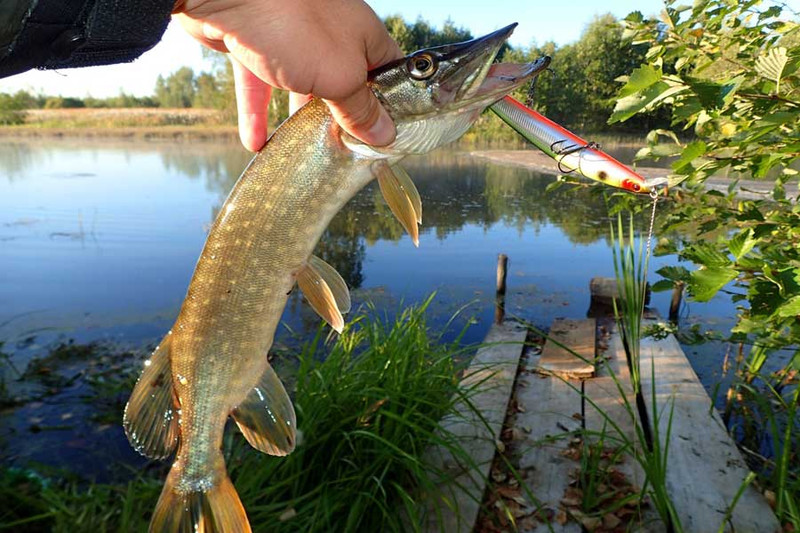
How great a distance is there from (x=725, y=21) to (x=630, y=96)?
1012mm

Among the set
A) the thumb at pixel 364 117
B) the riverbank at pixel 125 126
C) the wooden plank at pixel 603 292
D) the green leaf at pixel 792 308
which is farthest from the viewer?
the riverbank at pixel 125 126

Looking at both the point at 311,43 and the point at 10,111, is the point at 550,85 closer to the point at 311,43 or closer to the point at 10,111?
the point at 311,43

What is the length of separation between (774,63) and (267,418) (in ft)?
5.87

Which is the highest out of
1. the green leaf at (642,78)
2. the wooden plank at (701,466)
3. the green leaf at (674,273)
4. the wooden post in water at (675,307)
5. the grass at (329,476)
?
the green leaf at (642,78)

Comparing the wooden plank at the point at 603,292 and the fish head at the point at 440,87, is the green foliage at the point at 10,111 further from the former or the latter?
the fish head at the point at 440,87

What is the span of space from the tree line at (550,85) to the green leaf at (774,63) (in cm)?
1215

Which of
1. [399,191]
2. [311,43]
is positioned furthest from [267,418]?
[311,43]

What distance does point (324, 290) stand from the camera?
1535mm

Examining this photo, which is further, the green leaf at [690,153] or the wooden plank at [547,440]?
the wooden plank at [547,440]

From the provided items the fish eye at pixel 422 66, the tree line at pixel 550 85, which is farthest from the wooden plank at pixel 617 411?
the tree line at pixel 550 85

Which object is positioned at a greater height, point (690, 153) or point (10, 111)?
point (10, 111)

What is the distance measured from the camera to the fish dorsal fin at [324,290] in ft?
5.03

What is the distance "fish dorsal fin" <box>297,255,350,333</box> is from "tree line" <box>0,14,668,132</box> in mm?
12630

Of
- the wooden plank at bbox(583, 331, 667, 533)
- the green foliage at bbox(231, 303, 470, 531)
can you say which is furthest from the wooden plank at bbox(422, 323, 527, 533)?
the wooden plank at bbox(583, 331, 667, 533)
